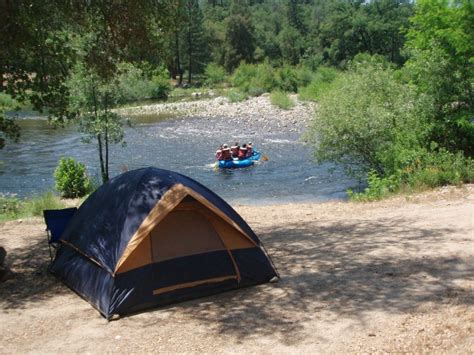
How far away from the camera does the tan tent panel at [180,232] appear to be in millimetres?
6633

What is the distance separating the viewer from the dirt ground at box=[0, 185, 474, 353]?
5.41 m

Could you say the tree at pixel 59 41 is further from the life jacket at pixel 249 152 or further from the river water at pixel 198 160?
the life jacket at pixel 249 152

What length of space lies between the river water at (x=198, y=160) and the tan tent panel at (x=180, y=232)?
34.7 feet

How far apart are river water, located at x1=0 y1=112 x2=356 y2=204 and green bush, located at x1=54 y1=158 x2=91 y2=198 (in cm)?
243

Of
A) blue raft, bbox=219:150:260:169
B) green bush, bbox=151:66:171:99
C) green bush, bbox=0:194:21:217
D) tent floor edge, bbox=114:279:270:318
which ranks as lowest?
blue raft, bbox=219:150:260:169

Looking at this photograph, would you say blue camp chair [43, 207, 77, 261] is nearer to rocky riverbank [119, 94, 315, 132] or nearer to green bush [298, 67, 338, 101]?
rocky riverbank [119, 94, 315, 132]

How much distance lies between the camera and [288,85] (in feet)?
181

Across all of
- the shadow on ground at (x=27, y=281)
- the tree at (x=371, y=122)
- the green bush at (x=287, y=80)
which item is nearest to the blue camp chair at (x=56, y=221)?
the shadow on ground at (x=27, y=281)

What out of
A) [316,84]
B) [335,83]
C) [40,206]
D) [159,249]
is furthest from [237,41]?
[159,249]

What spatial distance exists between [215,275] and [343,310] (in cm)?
167

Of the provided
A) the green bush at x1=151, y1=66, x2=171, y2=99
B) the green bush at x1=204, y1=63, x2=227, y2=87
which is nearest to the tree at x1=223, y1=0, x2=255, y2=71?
the green bush at x1=204, y1=63, x2=227, y2=87

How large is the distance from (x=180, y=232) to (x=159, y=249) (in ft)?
1.23

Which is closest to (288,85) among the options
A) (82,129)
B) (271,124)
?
(271,124)

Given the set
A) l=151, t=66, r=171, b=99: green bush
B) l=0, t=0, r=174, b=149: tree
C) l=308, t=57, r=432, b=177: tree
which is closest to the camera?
l=0, t=0, r=174, b=149: tree
